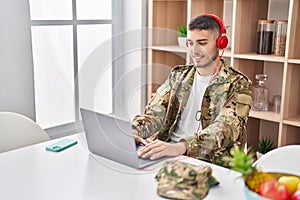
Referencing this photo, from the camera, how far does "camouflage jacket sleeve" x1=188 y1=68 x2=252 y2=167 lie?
4.99 ft

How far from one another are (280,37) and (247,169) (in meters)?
1.68

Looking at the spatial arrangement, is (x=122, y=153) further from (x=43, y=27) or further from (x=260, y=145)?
(x=260, y=145)

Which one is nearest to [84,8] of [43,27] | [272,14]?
[43,27]

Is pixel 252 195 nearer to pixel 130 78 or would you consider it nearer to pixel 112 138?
pixel 112 138

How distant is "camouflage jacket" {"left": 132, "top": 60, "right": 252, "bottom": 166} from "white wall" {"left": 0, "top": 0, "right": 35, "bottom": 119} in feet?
2.78

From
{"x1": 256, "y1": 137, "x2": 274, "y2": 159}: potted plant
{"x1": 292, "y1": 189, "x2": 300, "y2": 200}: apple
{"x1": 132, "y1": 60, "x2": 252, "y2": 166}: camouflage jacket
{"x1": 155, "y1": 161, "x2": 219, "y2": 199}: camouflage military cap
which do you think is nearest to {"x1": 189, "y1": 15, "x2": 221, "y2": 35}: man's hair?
{"x1": 132, "y1": 60, "x2": 252, "y2": 166}: camouflage jacket

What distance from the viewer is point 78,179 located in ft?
3.99

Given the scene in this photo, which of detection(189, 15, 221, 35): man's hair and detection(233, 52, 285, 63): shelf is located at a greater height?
detection(189, 15, 221, 35): man's hair

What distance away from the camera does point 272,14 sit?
98.3 inches

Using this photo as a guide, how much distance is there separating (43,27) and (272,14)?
58.9 inches

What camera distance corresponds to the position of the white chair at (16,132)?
1.65m

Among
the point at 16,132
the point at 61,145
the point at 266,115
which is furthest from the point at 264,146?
the point at 16,132

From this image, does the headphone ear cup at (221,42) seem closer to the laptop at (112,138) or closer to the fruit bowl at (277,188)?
the laptop at (112,138)

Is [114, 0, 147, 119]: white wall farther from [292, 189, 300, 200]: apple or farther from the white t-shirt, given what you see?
[292, 189, 300, 200]: apple
